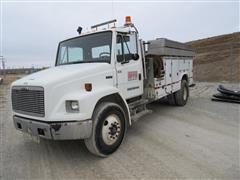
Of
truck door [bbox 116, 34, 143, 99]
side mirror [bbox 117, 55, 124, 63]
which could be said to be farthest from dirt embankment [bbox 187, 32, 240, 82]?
side mirror [bbox 117, 55, 124, 63]

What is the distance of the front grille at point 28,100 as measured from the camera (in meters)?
3.10

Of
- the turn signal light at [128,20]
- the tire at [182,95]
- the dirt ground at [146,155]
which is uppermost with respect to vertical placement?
the turn signal light at [128,20]

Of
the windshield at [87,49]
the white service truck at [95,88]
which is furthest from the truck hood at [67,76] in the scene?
the windshield at [87,49]

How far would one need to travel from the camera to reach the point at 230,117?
18.4 ft

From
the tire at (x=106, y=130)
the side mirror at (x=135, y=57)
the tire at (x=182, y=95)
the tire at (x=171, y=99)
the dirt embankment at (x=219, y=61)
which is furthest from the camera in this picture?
the dirt embankment at (x=219, y=61)

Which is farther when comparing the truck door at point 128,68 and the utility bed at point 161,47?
the utility bed at point 161,47

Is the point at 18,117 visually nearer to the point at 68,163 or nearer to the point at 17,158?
the point at 17,158

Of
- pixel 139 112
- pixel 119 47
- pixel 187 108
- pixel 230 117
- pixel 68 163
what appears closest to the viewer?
pixel 68 163

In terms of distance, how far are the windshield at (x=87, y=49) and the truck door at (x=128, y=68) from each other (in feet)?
0.76

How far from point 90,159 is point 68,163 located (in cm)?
38

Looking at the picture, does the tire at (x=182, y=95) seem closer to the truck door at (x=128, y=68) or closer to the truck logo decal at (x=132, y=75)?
the truck door at (x=128, y=68)

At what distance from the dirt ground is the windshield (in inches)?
70.9

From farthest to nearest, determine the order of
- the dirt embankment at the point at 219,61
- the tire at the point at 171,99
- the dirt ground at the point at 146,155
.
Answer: the dirt embankment at the point at 219,61
the tire at the point at 171,99
the dirt ground at the point at 146,155

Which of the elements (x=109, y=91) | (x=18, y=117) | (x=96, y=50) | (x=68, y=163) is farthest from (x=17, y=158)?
(x=96, y=50)
